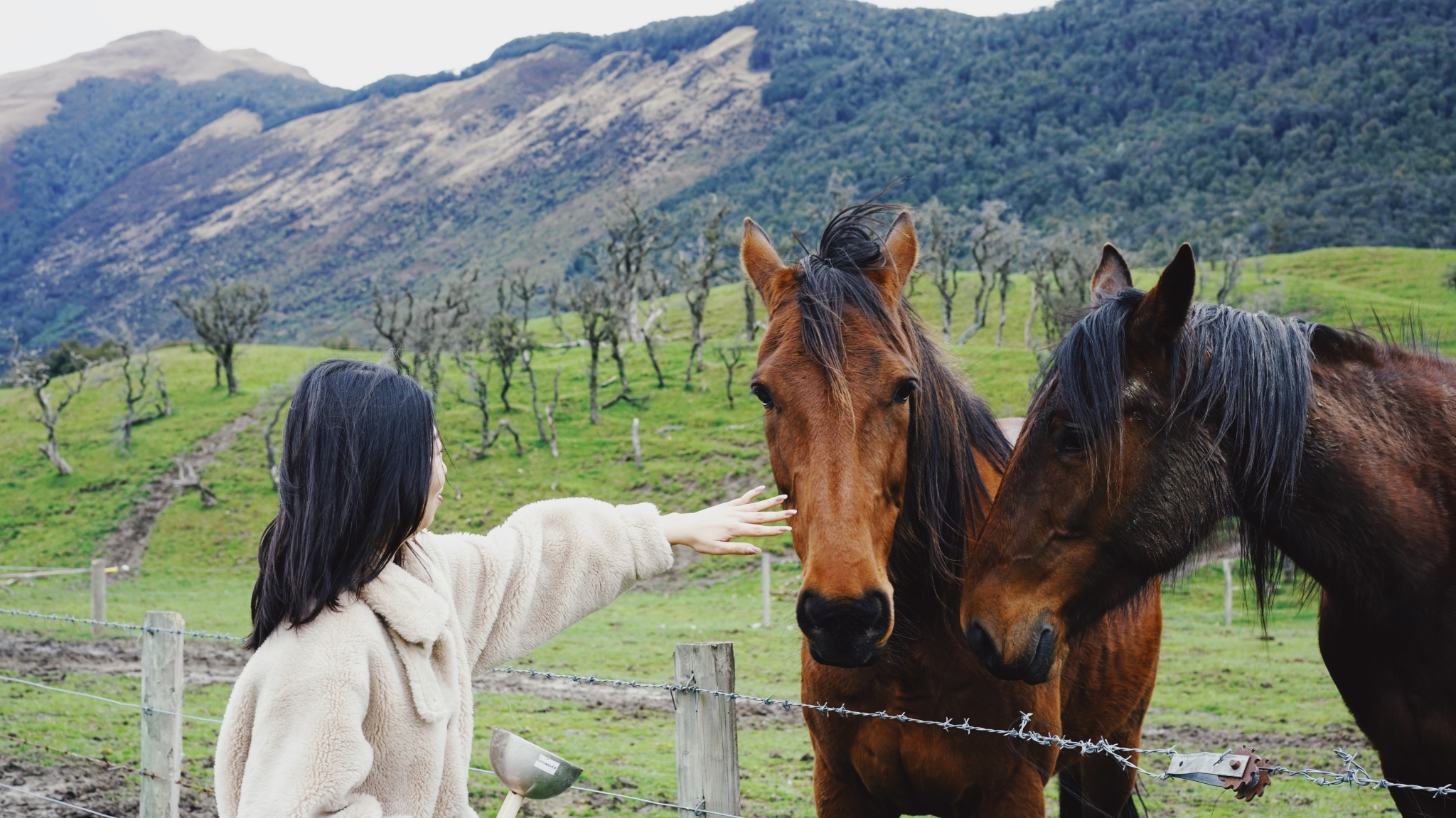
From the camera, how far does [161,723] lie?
428 centimetres

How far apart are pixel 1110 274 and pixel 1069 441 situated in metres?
0.96

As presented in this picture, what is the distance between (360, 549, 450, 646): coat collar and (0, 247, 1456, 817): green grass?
103cm

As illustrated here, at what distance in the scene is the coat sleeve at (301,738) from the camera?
1696mm

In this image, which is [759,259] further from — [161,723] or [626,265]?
[626,265]

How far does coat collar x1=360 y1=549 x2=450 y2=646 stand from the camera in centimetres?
193

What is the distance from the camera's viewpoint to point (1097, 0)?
134m

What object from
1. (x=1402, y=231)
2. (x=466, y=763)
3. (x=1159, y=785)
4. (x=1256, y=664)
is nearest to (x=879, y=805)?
(x=466, y=763)

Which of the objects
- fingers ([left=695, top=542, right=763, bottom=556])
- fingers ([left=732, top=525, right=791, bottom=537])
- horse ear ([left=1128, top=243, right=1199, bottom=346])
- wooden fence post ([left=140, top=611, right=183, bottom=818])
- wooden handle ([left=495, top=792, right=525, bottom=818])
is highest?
horse ear ([left=1128, top=243, right=1199, bottom=346])

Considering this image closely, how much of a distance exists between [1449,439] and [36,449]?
129ft

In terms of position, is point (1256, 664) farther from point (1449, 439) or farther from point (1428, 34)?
point (1428, 34)

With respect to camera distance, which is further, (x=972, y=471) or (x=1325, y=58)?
(x=1325, y=58)

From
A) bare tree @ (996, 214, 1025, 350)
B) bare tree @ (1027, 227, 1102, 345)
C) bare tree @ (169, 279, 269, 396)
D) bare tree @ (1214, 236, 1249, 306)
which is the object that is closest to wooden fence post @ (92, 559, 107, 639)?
bare tree @ (169, 279, 269, 396)

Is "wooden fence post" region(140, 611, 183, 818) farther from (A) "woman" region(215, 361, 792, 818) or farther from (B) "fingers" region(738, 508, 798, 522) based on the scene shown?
(B) "fingers" region(738, 508, 798, 522)

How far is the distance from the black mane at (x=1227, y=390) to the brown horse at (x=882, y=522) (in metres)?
0.43
